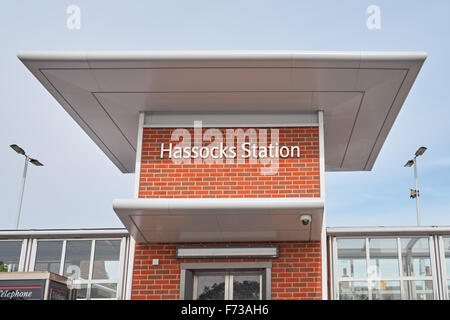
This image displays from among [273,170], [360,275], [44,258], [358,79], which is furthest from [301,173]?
Answer: [44,258]

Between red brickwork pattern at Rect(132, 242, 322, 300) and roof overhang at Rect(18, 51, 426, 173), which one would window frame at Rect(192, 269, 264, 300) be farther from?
roof overhang at Rect(18, 51, 426, 173)

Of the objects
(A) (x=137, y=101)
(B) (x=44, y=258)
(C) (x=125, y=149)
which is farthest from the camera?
(B) (x=44, y=258)

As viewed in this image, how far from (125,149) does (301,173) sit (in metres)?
4.18

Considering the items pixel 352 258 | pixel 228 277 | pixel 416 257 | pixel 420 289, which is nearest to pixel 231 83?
pixel 228 277

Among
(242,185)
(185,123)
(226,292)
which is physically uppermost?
(185,123)

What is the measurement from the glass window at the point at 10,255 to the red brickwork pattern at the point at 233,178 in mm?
5177

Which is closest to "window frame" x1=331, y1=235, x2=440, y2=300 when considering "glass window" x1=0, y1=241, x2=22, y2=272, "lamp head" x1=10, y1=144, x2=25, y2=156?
"glass window" x1=0, y1=241, x2=22, y2=272

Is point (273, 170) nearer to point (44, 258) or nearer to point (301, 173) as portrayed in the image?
point (301, 173)

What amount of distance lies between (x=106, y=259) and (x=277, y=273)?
4953mm

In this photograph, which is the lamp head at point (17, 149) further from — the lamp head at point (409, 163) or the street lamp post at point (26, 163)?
the lamp head at point (409, 163)

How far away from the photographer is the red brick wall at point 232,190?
9664mm

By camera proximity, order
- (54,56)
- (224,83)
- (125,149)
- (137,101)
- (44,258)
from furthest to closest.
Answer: (44,258)
(125,149)
(137,101)
(224,83)
(54,56)

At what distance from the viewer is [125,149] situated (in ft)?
40.8

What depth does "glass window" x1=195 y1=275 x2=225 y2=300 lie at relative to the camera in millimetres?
10156
